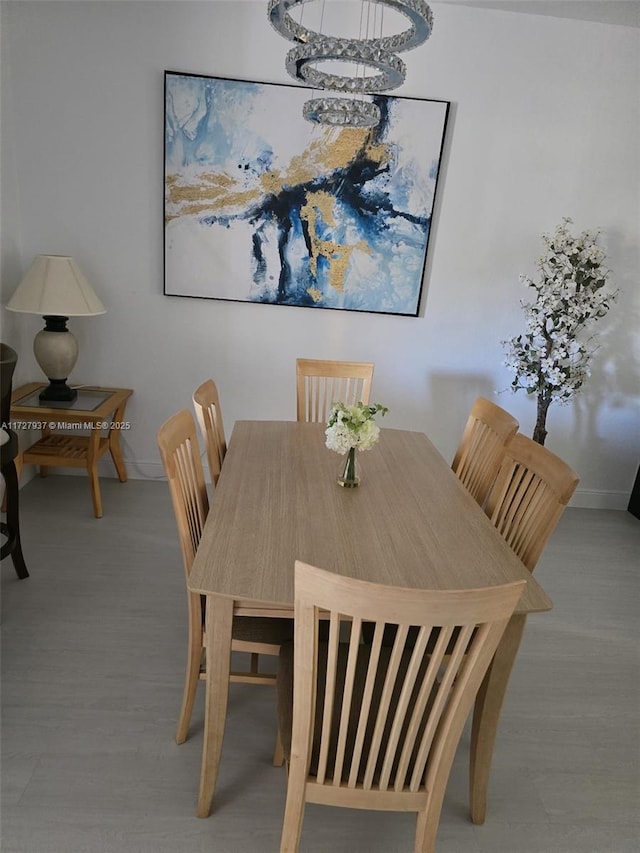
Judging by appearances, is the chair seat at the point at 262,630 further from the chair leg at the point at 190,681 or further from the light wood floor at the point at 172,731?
the light wood floor at the point at 172,731

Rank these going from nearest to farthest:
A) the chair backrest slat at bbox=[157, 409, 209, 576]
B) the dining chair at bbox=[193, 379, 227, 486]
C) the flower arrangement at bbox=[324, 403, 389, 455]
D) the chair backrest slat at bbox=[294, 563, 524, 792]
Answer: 1. the chair backrest slat at bbox=[294, 563, 524, 792]
2. the chair backrest slat at bbox=[157, 409, 209, 576]
3. the flower arrangement at bbox=[324, 403, 389, 455]
4. the dining chair at bbox=[193, 379, 227, 486]

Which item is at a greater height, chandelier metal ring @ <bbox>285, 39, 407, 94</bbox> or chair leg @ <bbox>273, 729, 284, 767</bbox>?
chandelier metal ring @ <bbox>285, 39, 407, 94</bbox>

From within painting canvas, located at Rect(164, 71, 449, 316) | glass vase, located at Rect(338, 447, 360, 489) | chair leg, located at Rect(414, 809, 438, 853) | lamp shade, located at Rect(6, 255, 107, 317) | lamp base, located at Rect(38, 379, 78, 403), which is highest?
painting canvas, located at Rect(164, 71, 449, 316)

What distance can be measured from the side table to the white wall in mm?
186

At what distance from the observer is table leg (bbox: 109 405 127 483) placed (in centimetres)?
334

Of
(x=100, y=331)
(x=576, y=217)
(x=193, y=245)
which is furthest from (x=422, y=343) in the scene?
(x=100, y=331)

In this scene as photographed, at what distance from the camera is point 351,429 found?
6.22ft

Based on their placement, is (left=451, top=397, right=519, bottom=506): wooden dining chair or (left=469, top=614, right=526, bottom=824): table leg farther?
(left=451, top=397, right=519, bottom=506): wooden dining chair

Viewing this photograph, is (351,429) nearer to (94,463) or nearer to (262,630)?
A: (262,630)

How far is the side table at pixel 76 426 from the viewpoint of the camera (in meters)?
2.96

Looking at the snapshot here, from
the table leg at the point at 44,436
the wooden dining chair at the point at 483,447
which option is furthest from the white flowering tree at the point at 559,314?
the table leg at the point at 44,436

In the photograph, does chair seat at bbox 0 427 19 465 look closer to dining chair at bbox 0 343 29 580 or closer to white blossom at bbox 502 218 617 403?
dining chair at bbox 0 343 29 580

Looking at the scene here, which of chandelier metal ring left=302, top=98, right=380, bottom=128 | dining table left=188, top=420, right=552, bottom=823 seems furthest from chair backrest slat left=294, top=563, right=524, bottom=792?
chandelier metal ring left=302, top=98, right=380, bottom=128

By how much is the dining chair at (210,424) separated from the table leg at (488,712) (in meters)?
1.08
